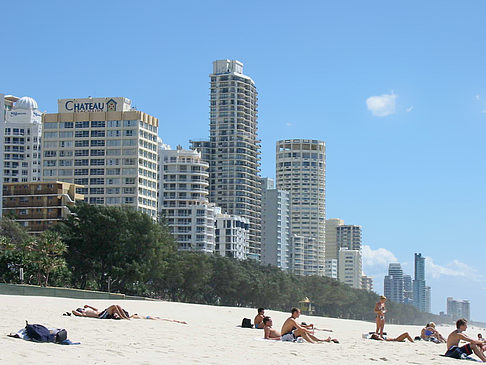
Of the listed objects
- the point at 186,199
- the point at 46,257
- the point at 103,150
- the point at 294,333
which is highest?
the point at 103,150

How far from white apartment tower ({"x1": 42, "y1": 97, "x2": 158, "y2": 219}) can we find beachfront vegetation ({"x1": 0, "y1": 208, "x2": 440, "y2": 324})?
32763 mm

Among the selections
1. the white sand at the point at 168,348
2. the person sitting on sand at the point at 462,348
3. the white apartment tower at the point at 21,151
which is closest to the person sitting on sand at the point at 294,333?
the white sand at the point at 168,348

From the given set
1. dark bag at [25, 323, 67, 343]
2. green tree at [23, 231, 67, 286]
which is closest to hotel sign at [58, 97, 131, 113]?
green tree at [23, 231, 67, 286]

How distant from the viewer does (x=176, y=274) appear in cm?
9019

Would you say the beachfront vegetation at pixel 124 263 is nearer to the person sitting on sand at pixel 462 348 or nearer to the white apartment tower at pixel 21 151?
the person sitting on sand at pixel 462 348

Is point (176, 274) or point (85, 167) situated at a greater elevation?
point (85, 167)

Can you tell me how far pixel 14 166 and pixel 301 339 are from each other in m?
156

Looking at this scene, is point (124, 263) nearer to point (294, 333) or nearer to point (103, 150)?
point (294, 333)

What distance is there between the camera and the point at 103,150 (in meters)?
143

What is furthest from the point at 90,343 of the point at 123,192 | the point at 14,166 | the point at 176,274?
the point at 14,166

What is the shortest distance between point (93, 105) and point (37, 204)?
29698 mm

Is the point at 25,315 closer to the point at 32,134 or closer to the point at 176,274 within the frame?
the point at 176,274

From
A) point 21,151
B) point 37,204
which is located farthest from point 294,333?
point 21,151

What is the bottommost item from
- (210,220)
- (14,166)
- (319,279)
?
(319,279)
